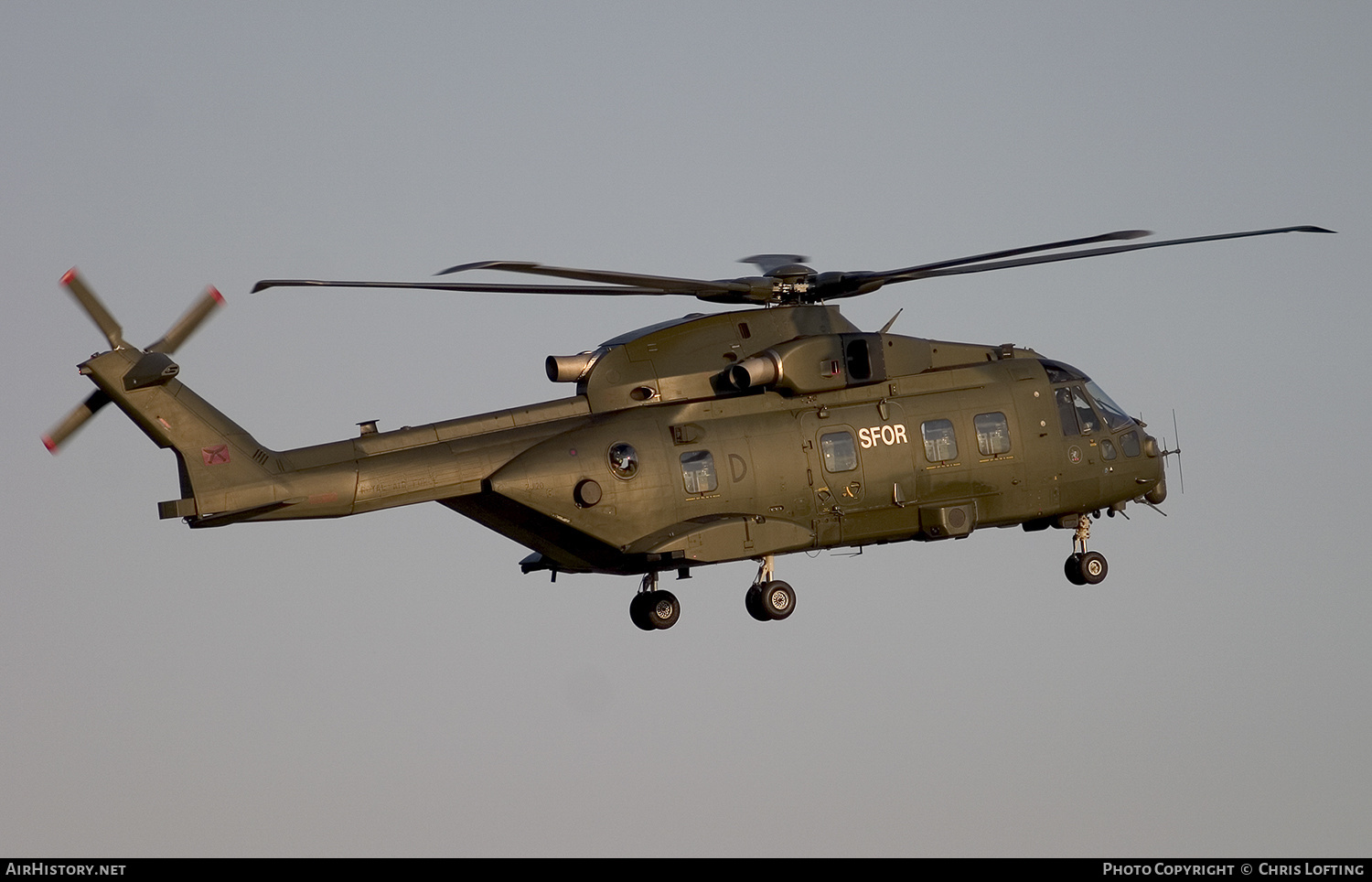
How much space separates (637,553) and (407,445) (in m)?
4.40

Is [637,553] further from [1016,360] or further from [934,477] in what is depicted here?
[1016,360]

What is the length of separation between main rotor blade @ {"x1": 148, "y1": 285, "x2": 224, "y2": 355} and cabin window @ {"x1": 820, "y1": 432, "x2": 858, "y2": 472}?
36.2 feet

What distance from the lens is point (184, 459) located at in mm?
32906

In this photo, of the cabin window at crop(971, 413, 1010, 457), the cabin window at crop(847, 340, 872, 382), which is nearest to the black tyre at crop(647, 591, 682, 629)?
the cabin window at crop(847, 340, 872, 382)

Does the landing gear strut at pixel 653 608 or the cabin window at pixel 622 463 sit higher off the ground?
the cabin window at pixel 622 463

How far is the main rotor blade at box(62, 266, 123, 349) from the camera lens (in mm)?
32344

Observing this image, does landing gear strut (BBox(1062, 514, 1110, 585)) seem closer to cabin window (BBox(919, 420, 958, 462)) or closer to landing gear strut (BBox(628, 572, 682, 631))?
cabin window (BBox(919, 420, 958, 462))

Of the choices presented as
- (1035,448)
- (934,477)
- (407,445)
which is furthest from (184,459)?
(1035,448)

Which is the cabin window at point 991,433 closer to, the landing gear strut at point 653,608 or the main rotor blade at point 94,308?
the landing gear strut at point 653,608

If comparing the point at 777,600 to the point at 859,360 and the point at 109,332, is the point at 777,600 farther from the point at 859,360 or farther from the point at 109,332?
the point at 109,332

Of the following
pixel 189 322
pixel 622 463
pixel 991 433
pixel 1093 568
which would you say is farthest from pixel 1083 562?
pixel 189 322

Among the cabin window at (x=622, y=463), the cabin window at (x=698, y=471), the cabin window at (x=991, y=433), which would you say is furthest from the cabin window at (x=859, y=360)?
the cabin window at (x=622, y=463)

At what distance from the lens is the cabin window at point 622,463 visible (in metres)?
35.2

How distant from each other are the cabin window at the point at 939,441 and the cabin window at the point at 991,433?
0.57 metres
